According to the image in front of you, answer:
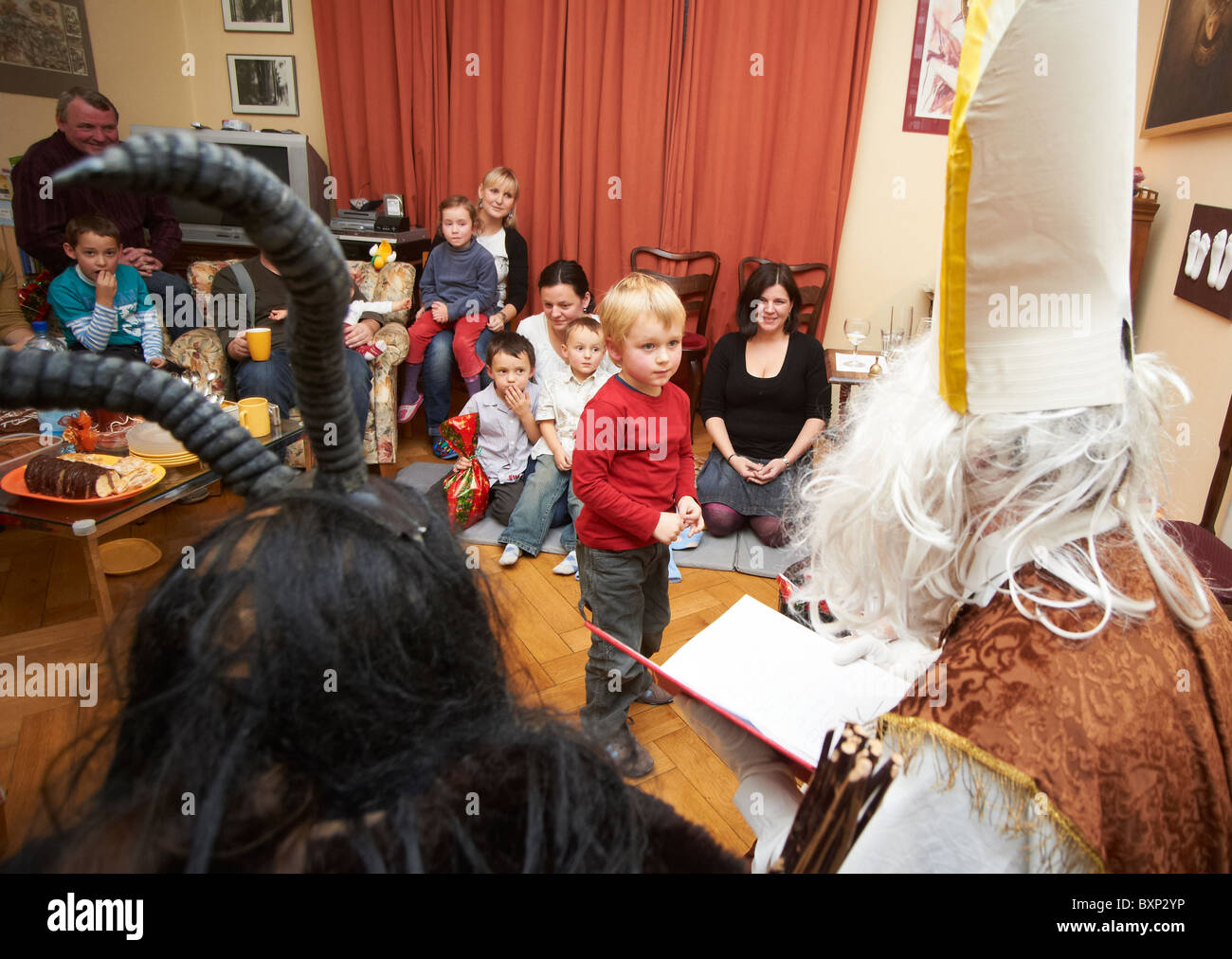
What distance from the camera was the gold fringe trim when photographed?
2.07 feet

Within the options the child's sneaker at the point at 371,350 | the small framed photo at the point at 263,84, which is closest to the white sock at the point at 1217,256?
the child's sneaker at the point at 371,350

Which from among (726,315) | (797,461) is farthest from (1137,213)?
(726,315)

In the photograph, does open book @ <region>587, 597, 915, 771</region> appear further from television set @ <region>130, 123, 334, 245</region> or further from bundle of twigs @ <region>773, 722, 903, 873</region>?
television set @ <region>130, 123, 334, 245</region>

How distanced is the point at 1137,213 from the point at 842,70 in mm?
1766

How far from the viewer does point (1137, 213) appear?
2.70 meters

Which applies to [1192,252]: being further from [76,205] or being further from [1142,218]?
[76,205]

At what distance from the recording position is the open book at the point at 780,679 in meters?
1.01

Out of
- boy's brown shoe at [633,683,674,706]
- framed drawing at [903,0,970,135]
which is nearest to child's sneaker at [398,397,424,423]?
boy's brown shoe at [633,683,674,706]

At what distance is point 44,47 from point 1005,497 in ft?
15.7

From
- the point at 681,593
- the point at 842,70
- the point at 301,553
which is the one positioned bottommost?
the point at 681,593

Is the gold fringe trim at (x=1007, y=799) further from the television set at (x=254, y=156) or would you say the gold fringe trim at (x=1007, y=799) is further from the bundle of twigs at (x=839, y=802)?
the television set at (x=254, y=156)

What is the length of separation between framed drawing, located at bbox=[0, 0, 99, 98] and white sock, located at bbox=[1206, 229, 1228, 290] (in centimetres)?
501

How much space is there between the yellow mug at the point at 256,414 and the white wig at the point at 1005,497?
2.28 metres
